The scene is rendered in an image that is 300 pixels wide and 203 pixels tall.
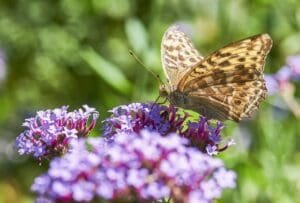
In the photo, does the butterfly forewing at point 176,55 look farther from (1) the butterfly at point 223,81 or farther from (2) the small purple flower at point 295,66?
(2) the small purple flower at point 295,66

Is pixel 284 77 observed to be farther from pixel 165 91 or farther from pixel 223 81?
pixel 165 91

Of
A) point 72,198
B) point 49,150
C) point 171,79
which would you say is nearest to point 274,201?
point 171,79

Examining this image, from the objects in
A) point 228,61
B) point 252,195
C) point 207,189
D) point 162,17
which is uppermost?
point 162,17

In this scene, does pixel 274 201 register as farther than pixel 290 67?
No

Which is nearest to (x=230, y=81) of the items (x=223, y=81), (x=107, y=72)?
(x=223, y=81)

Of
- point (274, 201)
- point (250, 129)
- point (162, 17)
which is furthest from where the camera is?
point (162, 17)

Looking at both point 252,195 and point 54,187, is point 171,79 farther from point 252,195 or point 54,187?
point 252,195
